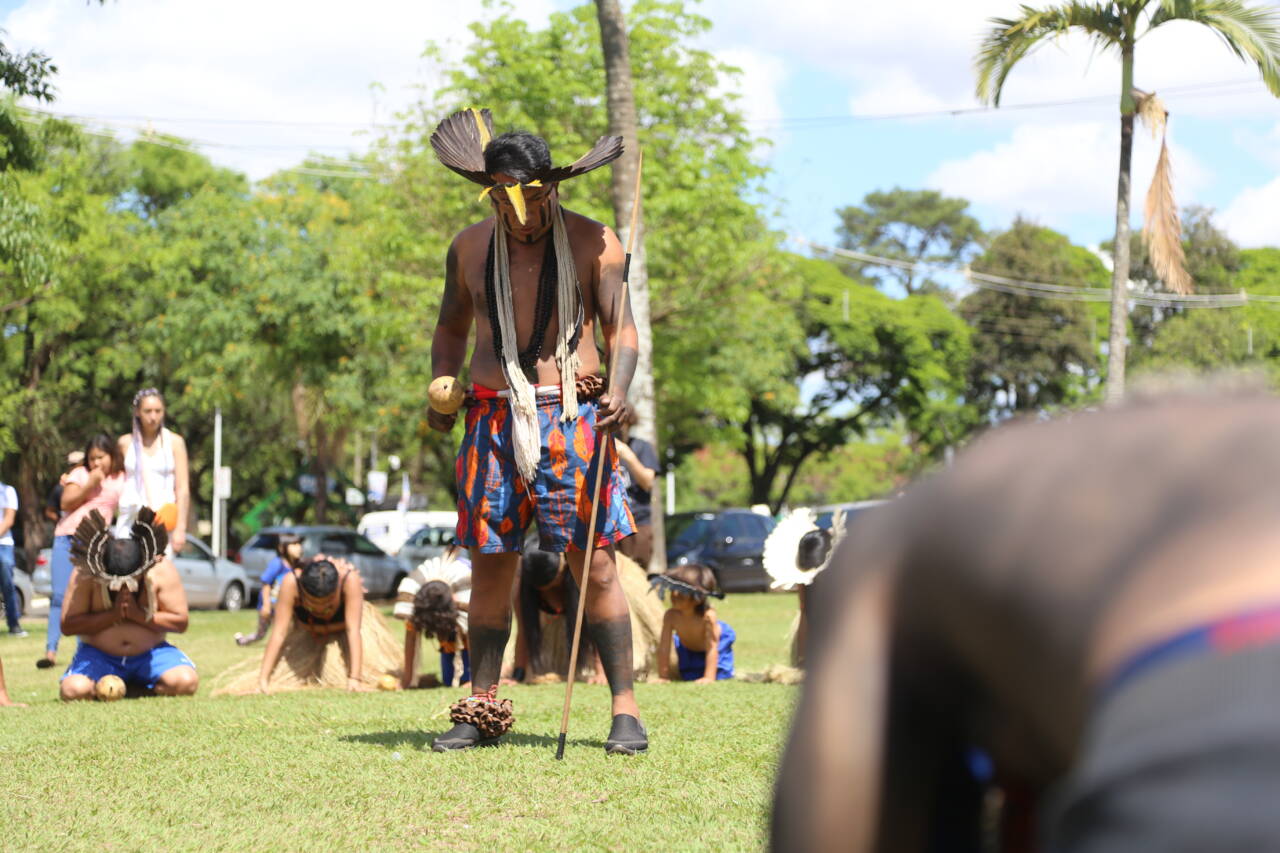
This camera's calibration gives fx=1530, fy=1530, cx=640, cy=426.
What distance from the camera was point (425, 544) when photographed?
2973 centimetres

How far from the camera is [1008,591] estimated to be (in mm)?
960

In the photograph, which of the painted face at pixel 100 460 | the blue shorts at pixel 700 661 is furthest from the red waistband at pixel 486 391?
the painted face at pixel 100 460

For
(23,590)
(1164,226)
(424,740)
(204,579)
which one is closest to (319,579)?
(424,740)

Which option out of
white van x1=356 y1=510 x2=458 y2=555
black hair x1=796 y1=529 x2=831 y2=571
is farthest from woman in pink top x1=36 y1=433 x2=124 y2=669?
white van x1=356 y1=510 x2=458 y2=555

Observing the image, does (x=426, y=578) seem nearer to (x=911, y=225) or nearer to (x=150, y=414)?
(x=150, y=414)

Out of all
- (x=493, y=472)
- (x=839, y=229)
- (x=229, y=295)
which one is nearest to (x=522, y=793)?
(x=493, y=472)

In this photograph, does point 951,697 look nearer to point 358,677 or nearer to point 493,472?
point 493,472

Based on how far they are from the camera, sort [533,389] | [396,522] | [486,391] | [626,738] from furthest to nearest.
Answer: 1. [396,522]
2. [486,391]
3. [533,389]
4. [626,738]

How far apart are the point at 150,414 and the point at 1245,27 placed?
10393mm

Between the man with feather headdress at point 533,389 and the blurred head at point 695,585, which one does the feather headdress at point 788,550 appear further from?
the man with feather headdress at point 533,389

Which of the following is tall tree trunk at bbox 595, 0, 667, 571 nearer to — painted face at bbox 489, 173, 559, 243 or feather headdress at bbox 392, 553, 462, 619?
feather headdress at bbox 392, 553, 462, 619

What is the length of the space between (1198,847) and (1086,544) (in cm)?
20

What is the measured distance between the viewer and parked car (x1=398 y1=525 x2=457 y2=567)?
2917 cm

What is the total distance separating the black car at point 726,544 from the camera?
2556 centimetres
